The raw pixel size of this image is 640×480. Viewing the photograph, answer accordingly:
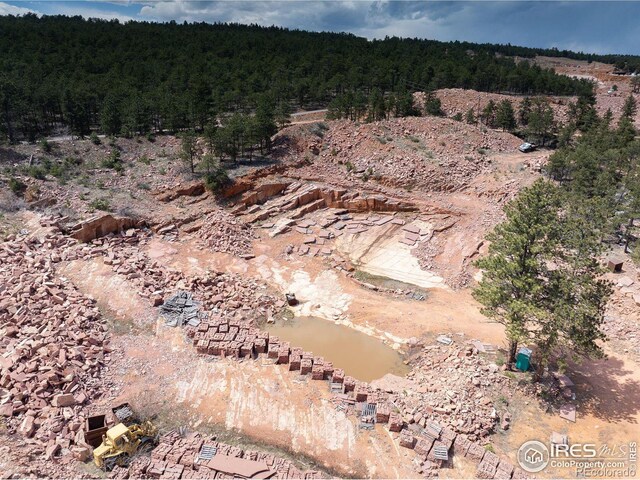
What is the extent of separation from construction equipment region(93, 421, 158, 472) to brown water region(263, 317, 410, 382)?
8.52m

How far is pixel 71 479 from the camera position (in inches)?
511

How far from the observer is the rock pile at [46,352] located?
1446 cm

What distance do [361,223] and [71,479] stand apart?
23942 millimetres

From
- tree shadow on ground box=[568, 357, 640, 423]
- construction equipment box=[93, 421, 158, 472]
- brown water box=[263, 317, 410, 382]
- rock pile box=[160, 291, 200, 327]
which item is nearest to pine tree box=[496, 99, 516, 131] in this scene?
tree shadow on ground box=[568, 357, 640, 423]

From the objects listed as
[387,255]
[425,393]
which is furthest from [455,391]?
[387,255]

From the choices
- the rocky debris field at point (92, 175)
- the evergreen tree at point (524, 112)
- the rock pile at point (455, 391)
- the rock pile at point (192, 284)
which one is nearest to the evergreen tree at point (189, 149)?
the rocky debris field at point (92, 175)

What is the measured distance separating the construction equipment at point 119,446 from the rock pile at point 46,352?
787 millimetres

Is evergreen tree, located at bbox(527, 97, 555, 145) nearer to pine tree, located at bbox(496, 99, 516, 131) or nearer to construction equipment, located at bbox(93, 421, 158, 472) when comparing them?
pine tree, located at bbox(496, 99, 516, 131)

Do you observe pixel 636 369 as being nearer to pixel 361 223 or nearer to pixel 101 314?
pixel 361 223

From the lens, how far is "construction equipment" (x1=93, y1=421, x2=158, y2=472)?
1345 cm

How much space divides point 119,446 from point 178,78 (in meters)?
55.2

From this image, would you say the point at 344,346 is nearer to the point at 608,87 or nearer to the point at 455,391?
the point at 455,391

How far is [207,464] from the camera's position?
535 inches

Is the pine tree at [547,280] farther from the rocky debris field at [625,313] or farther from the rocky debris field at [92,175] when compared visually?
the rocky debris field at [92,175]
